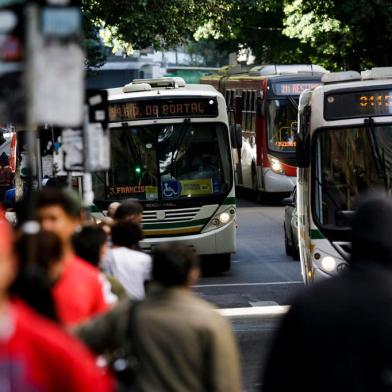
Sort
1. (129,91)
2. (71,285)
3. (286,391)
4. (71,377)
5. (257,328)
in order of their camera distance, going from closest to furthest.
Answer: (71,377) → (286,391) → (71,285) → (257,328) → (129,91)

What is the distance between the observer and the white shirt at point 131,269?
9.39m

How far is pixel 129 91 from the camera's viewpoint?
21.2 meters

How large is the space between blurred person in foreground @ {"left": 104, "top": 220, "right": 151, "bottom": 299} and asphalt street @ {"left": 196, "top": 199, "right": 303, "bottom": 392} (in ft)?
7.22

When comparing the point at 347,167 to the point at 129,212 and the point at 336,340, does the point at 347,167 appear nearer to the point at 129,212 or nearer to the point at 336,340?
the point at 129,212

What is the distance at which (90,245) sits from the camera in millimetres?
8391

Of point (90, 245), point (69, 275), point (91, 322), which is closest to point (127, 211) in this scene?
point (90, 245)

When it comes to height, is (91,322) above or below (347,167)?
above

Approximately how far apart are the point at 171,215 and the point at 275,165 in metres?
14.0

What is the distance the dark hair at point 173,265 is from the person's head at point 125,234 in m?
3.18

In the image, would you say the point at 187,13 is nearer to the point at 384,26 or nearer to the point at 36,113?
the point at 384,26

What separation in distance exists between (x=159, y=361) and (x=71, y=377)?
2092 millimetres

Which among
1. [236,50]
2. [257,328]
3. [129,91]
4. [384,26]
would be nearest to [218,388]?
[257,328]

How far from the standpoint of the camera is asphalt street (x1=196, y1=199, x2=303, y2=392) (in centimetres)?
1360

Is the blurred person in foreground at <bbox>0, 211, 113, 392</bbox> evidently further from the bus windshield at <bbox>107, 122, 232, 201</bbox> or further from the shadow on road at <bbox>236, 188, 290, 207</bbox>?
the shadow on road at <bbox>236, 188, 290, 207</bbox>
